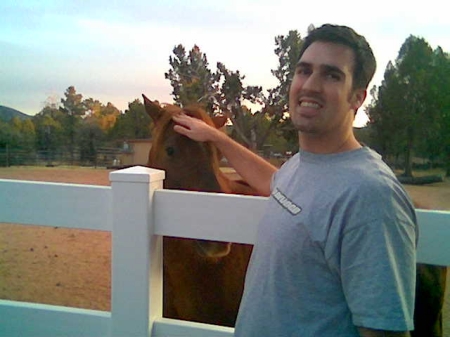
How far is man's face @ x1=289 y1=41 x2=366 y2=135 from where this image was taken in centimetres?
133

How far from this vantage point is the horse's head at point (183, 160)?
298 cm

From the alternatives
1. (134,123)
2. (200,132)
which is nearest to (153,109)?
(200,132)

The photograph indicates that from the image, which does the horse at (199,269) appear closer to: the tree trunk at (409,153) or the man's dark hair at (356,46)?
the man's dark hair at (356,46)

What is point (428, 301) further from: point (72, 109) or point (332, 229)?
point (72, 109)

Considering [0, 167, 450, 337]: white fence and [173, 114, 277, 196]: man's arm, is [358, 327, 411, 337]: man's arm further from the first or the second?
[173, 114, 277, 196]: man's arm

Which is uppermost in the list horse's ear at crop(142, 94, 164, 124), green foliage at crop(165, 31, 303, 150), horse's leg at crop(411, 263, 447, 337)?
green foliage at crop(165, 31, 303, 150)

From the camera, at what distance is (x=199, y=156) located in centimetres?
303

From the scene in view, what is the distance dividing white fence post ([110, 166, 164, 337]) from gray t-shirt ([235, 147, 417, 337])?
54 cm

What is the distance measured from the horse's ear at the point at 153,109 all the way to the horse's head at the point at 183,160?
22 centimetres

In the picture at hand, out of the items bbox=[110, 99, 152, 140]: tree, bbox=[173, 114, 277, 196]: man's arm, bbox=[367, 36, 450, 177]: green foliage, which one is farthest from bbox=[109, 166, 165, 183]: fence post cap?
bbox=[367, 36, 450, 177]: green foliage

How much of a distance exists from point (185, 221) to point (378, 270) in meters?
0.94

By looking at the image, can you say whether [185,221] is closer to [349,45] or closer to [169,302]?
[349,45]

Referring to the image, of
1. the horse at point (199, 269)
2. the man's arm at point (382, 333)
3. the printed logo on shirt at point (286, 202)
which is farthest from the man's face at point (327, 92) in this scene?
the horse at point (199, 269)

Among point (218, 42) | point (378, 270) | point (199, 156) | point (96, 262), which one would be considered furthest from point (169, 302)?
point (218, 42)
